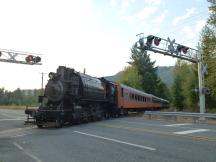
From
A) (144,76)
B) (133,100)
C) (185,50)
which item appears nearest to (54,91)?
(185,50)

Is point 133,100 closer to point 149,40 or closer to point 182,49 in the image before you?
point 182,49

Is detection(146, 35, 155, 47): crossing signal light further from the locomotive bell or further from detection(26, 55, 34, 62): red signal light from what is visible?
detection(26, 55, 34, 62): red signal light

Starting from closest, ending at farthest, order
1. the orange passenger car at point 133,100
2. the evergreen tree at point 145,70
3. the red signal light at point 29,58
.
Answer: the orange passenger car at point 133,100
the red signal light at point 29,58
the evergreen tree at point 145,70

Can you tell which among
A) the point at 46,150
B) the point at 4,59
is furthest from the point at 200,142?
the point at 4,59

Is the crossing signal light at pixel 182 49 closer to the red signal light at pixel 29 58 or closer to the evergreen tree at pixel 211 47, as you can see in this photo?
the evergreen tree at pixel 211 47

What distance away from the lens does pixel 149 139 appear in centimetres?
1357

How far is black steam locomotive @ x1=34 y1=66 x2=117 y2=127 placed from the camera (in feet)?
70.0

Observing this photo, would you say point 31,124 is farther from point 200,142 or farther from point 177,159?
point 177,159

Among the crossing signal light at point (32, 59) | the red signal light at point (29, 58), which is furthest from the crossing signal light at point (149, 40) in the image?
the red signal light at point (29, 58)

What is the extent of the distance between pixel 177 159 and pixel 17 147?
5884mm

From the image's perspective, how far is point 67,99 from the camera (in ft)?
74.6

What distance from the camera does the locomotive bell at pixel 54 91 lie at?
2231 centimetres

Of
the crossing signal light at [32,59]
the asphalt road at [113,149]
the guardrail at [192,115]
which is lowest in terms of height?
the asphalt road at [113,149]

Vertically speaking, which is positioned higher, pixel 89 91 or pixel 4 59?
pixel 4 59
